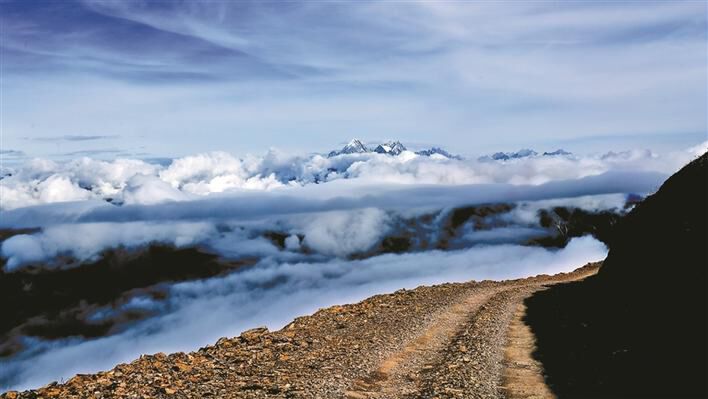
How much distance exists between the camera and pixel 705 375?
14406 mm

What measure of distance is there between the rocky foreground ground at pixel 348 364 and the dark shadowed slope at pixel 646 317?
161 centimetres

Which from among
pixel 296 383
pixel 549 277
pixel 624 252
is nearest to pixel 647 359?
pixel 296 383

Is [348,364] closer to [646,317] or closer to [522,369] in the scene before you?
[522,369]

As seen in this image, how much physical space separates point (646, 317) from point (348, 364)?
498 inches

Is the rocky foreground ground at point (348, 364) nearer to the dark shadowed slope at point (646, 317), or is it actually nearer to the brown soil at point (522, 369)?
the brown soil at point (522, 369)

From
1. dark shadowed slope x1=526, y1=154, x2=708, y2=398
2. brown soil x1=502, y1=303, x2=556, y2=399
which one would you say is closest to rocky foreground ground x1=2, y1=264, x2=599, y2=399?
brown soil x1=502, y1=303, x2=556, y2=399

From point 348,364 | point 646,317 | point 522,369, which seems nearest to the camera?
point 348,364

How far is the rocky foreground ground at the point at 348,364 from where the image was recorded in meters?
16.2

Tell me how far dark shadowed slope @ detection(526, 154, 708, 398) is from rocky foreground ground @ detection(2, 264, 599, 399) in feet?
5.27

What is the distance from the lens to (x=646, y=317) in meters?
21.4

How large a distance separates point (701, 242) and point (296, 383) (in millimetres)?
17135

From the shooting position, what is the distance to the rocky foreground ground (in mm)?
16172

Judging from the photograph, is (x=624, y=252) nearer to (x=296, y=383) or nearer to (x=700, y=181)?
(x=700, y=181)

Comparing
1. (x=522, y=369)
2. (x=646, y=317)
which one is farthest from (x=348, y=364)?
(x=646, y=317)
